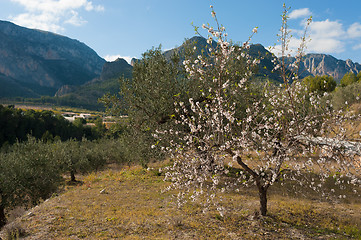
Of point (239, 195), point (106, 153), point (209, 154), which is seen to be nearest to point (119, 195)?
point (239, 195)

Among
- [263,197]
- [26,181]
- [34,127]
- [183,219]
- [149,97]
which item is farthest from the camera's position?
[34,127]

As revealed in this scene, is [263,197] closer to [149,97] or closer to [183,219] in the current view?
[183,219]

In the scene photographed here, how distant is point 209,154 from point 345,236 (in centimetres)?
698

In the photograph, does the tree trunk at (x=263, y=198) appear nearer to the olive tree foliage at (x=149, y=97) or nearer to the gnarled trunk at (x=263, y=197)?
the gnarled trunk at (x=263, y=197)

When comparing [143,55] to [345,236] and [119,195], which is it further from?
[345,236]

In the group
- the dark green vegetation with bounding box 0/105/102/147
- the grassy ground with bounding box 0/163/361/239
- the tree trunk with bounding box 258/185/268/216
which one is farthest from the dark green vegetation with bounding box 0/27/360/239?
the dark green vegetation with bounding box 0/105/102/147

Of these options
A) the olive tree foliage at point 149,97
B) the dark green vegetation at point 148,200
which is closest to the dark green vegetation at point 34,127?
the dark green vegetation at point 148,200

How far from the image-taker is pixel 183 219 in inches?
448

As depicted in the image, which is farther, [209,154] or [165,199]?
[165,199]

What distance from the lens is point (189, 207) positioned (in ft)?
43.1

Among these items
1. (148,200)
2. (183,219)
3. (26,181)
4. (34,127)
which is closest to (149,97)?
(148,200)

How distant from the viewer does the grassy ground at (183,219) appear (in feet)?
31.9

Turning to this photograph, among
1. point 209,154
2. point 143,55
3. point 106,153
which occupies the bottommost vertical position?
point 106,153

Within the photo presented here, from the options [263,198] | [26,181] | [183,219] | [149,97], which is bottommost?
[26,181]
